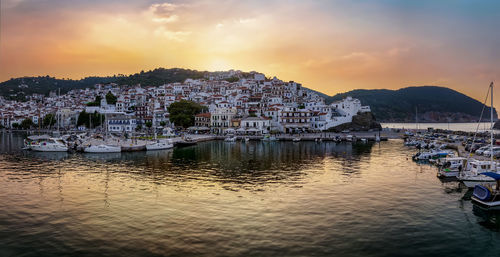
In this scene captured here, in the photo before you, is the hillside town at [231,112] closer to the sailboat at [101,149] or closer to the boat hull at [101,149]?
the sailboat at [101,149]

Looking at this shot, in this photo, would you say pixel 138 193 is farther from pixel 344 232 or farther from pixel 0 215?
pixel 344 232

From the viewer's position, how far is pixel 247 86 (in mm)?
130875

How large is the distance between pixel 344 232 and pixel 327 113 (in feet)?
253

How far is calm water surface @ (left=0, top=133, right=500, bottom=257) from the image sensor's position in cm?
1423

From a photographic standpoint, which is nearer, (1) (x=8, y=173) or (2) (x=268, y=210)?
(2) (x=268, y=210)

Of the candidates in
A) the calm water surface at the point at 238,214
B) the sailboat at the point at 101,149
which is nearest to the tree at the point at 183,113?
the sailboat at the point at 101,149

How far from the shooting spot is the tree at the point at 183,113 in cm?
8962

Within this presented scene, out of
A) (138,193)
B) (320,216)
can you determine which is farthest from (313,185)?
(138,193)

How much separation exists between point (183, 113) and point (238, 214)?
253ft

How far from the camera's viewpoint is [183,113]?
9262cm

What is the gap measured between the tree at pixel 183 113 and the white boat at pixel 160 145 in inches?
1333

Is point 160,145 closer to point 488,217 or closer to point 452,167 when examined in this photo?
point 452,167

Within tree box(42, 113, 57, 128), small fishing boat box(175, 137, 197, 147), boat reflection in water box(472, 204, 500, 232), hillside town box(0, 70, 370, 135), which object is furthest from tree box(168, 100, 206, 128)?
boat reflection in water box(472, 204, 500, 232)

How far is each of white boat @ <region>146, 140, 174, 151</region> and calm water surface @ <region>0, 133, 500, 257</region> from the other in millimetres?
18618
